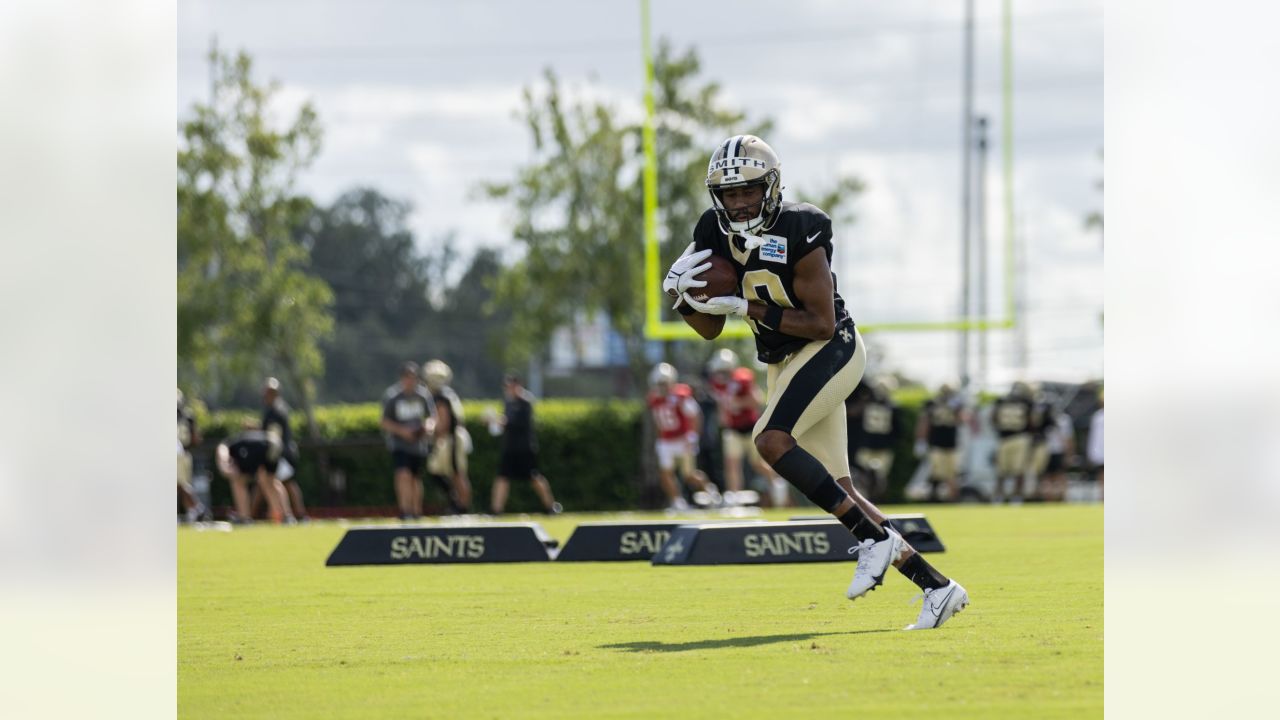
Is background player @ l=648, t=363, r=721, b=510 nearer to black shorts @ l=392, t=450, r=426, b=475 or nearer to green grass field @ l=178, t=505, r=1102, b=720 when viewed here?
black shorts @ l=392, t=450, r=426, b=475

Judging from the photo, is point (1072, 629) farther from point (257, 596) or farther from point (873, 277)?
point (873, 277)

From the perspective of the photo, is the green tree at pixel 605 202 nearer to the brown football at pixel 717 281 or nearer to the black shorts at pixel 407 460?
the black shorts at pixel 407 460

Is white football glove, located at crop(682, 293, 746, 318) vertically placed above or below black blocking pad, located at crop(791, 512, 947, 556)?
above

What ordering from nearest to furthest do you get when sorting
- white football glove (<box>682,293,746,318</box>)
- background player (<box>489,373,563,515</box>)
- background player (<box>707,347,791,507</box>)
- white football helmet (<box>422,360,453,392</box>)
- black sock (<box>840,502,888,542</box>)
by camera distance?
1. black sock (<box>840,502,888,542</box>)
2. white football glove (<box>682,293,746,318</box>)
3. white football helmet (<box>422,360,453,392</box>)
4. background player (<box>707,347,791,507</box>)
5. background player (<box>489,373,563,515</box>)

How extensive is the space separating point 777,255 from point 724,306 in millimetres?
372

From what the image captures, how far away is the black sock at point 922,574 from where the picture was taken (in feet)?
23.5

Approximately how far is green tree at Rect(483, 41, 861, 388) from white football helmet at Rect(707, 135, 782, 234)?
70.6ft

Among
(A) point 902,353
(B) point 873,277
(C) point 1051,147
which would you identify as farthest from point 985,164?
(A) point 902,353

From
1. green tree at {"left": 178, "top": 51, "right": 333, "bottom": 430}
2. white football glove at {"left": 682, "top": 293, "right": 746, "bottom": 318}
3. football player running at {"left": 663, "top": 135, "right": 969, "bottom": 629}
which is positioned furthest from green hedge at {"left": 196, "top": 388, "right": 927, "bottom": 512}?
white football glove at {"left": 682, "top": 293, "right": 746, "bottom": 318}

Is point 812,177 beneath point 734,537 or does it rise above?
above

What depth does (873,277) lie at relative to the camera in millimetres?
25391

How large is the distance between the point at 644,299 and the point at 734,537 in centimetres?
2161

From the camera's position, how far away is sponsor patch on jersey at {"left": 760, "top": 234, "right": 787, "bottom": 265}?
7527 millimetres

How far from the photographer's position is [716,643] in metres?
6.73
